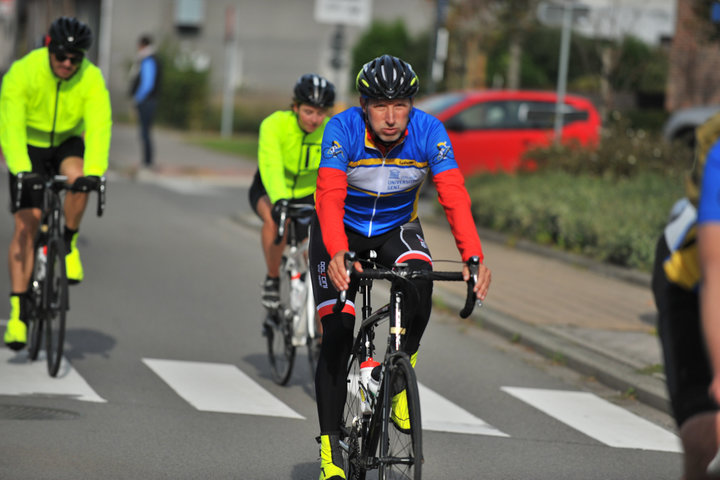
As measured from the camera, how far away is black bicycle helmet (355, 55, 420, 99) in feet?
15.5

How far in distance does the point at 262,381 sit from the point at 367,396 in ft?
9.71

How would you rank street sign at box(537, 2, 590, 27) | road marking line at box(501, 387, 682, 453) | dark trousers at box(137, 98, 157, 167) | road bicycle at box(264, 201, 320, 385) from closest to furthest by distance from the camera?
road marking line at box(501, 387, 682, 453)
road bicycle at box(264, 201, 320, 385)
street sign at box(537, 2, 590, 27)
dark trousers at box(137, 98, 157, 167)

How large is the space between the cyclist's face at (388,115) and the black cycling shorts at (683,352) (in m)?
1.71

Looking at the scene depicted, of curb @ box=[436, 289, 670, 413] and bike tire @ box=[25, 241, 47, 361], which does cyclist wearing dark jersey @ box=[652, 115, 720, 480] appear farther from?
bike tire @ box=[25, 241, 47, 361]

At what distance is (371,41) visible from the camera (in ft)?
160

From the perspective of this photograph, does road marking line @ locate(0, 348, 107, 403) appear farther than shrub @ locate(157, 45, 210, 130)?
No

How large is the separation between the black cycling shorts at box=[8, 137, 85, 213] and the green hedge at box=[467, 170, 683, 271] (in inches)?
248

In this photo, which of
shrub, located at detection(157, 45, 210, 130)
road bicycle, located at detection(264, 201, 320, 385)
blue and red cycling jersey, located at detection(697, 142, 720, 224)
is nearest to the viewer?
blue and red cycling jersey, located at detection(697, 142, 720, 224)

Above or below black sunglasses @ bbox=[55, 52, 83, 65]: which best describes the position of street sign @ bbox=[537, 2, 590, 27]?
above

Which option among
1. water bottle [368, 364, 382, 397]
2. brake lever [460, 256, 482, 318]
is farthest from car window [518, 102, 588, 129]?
brake lever [460, 256, 482, 318]

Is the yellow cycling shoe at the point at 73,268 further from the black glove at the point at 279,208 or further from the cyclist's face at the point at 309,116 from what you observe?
the cyclist's face at the point at 309,116

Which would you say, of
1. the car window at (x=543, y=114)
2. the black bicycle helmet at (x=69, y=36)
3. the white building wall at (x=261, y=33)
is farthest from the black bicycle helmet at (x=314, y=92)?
the white building wall at (x=261, y=33)

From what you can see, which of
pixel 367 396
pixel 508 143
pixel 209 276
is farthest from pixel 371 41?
pixel 367 396

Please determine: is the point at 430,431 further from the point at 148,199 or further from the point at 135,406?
the point at 148,199
